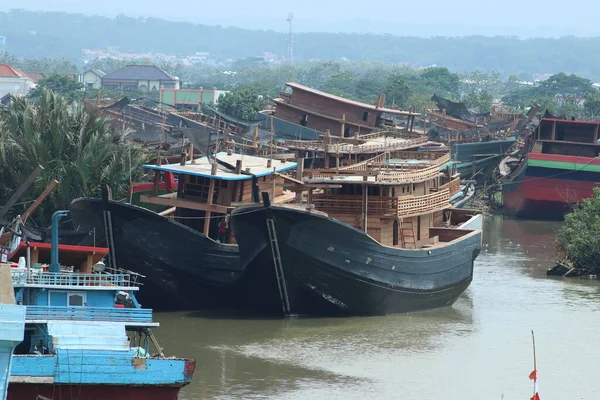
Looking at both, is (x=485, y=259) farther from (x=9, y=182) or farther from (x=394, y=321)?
(x=9, y=182)

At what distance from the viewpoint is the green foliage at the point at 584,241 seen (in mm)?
40188

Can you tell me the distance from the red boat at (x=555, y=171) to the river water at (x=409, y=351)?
771 inches

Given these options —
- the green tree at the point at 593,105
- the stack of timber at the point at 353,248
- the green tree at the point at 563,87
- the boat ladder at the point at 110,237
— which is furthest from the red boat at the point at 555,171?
the green tree at the point at 563,87

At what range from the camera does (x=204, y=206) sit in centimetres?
3228

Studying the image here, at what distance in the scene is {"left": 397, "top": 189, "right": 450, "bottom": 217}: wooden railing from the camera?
33344mm

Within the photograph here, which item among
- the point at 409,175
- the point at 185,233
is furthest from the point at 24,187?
the point at 409,175

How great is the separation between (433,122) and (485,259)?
32365mm

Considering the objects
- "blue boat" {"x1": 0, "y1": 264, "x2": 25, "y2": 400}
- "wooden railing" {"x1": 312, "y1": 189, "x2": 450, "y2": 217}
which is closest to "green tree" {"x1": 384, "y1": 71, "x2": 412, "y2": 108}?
"wooden railing" {"x1": 312, "y1": 189, "x2": 450, "y2": 217}

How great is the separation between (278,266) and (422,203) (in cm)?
494

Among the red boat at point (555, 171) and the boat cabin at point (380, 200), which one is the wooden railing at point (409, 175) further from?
the red boat at point (555, 171)

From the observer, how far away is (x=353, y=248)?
103 feet

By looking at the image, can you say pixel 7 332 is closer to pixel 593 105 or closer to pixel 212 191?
pixel 212 191

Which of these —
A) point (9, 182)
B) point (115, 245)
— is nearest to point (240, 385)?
point (115, 245)

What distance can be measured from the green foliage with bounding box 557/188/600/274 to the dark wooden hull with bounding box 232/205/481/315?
7.89 m
